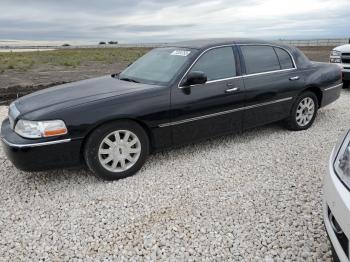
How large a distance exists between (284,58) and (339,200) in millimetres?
3725

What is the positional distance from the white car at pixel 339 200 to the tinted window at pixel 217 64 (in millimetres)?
2364

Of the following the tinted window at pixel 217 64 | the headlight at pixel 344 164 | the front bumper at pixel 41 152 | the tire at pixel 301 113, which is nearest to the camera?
the headlight at pixel 344 164

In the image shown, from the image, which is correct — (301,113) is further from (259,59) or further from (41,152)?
(41,152)

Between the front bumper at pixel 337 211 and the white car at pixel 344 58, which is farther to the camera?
the white car at pixel 344 58

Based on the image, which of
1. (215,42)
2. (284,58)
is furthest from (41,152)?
(284,58)

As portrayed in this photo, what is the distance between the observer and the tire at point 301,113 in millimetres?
5391

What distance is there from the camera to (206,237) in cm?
284

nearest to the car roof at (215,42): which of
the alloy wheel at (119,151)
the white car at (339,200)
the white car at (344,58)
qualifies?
the alloy wheel at (119,151)

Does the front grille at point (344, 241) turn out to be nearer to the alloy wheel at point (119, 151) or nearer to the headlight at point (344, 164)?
the headlight at point (344, 164)

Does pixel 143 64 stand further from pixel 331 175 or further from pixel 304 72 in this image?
pixel 331 175

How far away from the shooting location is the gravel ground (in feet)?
8.89

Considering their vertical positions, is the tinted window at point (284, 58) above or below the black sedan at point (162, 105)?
above

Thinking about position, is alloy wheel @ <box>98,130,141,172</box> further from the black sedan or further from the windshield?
the windshield

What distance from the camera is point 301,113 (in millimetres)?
5504
